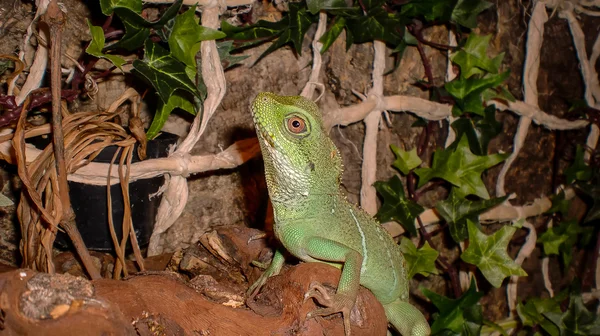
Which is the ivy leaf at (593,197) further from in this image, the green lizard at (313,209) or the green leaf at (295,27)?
the green leaf at (295,27)

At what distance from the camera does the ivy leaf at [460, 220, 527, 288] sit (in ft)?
7.50

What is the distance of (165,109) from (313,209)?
2.07 ft

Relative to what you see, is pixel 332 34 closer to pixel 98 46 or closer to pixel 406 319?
pixel 98 46

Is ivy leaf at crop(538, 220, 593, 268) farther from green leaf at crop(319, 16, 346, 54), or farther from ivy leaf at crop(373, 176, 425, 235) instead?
green leaf at crop(319, 16, 346, 54)

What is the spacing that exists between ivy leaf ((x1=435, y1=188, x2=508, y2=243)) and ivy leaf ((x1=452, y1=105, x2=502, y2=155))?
10.8 inches

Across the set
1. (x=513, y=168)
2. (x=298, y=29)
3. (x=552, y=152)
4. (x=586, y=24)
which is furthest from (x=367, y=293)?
(x=586, y=24)

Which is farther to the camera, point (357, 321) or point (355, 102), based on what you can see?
point (355, 102)

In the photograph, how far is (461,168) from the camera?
2346mm

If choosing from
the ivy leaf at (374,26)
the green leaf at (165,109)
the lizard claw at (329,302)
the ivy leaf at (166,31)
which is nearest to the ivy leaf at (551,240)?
the ivy leaf at (374,26)

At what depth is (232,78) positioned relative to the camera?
82.4 inches

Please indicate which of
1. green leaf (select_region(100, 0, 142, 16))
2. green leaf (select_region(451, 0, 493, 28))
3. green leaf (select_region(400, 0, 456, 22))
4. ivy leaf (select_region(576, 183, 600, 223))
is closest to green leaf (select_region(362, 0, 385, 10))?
green leaf (select_region(400, 0, 456, 22))

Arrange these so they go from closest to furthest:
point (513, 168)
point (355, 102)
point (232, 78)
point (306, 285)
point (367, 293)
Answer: point (306, 285), point (367, 293), point (232, 78), point (355, 102), point (513, 168)

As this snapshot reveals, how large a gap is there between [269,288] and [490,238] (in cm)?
135

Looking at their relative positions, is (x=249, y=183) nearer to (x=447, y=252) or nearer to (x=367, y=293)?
(x=367, y=293)
